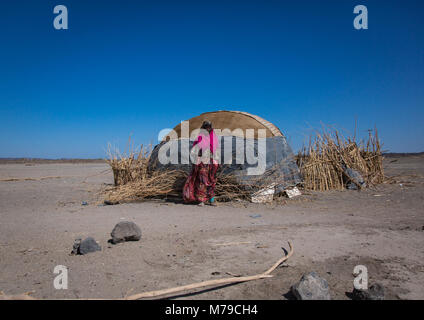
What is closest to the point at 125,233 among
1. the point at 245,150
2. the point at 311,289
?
the point at 311,289

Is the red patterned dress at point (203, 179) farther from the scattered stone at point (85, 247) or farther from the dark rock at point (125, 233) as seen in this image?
the scattered stone at point (85, 247)

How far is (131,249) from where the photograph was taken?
10.9ft

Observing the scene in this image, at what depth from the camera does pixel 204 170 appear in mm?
6465

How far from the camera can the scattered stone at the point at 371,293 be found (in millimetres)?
2113

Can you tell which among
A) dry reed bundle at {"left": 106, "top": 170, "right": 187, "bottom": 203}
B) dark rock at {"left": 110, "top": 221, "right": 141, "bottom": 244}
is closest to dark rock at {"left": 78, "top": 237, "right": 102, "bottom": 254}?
dark rock at {"left": 110, "top": 221, "right": 141, "bottom": 244}

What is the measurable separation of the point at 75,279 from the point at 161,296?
0.83 metres

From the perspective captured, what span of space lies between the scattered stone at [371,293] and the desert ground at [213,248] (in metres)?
0.13

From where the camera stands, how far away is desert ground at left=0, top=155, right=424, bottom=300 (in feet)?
7.99

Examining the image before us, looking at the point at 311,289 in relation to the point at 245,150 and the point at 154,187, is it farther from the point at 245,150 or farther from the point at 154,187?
the point at 154,187

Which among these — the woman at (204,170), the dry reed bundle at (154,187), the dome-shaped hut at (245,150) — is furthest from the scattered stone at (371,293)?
the dry reed bundle at (154,187)
